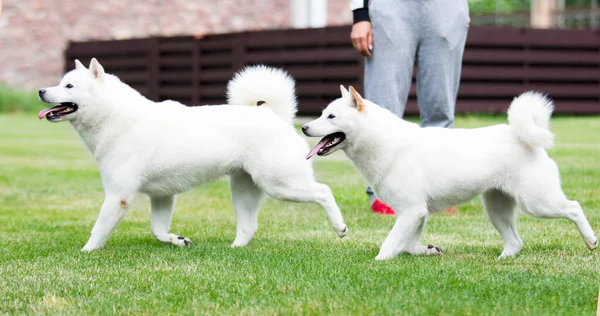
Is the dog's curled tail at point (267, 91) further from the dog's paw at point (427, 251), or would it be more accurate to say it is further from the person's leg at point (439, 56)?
the person's leg at point (439, 56)

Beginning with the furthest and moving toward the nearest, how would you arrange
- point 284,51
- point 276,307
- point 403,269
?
point 284,51 < point 403,269 < point 276,307

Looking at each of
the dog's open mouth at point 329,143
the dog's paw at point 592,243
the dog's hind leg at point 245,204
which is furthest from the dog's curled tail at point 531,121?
the dog's hind leg at point 245,204

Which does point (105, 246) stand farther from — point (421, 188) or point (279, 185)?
point (421, 188)

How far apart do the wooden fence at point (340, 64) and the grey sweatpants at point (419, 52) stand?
33.3ft

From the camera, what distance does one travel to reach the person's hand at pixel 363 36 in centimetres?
616

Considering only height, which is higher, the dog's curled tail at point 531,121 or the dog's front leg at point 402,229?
the dog's curled tail at point 531,121

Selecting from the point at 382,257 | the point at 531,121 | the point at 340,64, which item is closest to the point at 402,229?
the point at 382,257

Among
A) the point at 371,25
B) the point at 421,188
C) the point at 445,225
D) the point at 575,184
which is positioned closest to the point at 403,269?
the point at 421,188

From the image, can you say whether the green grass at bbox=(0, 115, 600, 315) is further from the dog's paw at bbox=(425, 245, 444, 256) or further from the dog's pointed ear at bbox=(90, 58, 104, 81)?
the dog's pointed ear at bbox=(90, 58, 104, 81)

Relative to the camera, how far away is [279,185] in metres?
5.03

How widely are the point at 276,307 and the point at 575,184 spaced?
5.08m

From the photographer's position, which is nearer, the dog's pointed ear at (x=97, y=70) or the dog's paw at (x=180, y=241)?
the dog's pointed ear at (x=97, y=70)

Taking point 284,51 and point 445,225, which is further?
point 284,51

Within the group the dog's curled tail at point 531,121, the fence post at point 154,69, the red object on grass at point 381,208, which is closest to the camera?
the dog's curled tail at point 531,121
